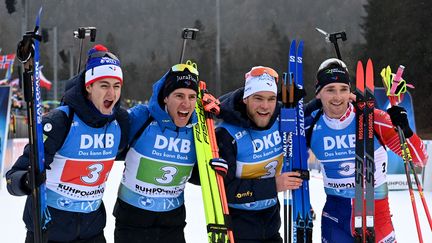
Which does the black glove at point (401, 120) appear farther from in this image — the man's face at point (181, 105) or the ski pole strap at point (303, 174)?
the man's face at point (181, 105)

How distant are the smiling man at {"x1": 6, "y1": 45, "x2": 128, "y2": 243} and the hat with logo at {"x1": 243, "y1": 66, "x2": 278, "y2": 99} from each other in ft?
2.89

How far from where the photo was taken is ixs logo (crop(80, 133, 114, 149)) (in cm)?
291

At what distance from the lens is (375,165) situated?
355 centimetres

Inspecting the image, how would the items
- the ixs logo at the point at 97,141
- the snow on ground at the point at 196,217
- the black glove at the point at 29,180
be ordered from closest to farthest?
the black glove at the point at 29,180 < the ixs logo at the point at 97,141 < the snow on ground at the point at 196,217

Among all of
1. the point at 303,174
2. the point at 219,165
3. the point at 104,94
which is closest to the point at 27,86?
the point at 104,94

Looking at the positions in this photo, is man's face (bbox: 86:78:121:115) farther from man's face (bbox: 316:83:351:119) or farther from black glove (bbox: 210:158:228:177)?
man's face (bbox: 316:83:351:119)

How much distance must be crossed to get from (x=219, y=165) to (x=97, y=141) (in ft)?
2.53

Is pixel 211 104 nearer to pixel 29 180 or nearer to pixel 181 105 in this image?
pixel 181 105

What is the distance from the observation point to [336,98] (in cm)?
343

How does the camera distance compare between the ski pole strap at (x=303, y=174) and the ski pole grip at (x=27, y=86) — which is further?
the ski pole strap at (x=303, y=174)

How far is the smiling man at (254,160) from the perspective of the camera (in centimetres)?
320

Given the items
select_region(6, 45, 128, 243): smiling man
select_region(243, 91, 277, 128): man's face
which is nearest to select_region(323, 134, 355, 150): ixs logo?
select_region(243, 91, 277, 128): man's face

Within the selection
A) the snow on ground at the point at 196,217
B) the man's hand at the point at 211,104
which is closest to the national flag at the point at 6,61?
the snow on ground at the point at 196,217

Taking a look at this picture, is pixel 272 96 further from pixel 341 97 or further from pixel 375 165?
pixel 375 165
